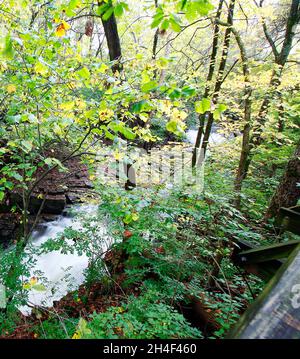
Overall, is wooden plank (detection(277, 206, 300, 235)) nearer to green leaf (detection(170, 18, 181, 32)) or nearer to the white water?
green leaf (detection(170, 18, 181, 32))

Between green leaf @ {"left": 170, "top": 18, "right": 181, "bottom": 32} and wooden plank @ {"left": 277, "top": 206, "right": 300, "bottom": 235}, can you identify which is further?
wooden plank @ {"left": 277, "top": 206, "right": 300, "bottom": 235}

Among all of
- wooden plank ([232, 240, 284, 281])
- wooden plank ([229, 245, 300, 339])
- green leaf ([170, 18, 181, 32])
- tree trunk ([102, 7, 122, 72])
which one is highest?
tree trunk ([102, 7, 122, 72])

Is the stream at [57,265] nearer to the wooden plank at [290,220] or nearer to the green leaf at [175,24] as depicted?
the wooden plank at [290,220]

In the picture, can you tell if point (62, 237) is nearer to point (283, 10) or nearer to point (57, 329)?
point (57, 329)

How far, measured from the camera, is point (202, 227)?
4047 millimetres

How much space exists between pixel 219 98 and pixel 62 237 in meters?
6.01

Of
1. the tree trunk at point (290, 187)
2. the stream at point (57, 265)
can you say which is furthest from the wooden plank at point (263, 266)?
the stream at point (57, 265)

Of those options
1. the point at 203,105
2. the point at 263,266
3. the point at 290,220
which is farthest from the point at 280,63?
the point at 263,266

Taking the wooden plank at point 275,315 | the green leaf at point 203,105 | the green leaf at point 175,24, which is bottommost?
the wooden plank at point 275,315

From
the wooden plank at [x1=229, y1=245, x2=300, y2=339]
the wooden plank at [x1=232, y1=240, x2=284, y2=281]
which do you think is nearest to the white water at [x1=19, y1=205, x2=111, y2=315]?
the wooden plank at [x1=232, y1=240, x2=284, y2=281]

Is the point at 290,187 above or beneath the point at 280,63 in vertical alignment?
beneath

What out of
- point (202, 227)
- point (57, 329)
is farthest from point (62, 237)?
point (202, 227)

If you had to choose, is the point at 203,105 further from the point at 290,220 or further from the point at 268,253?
the point at 290,220

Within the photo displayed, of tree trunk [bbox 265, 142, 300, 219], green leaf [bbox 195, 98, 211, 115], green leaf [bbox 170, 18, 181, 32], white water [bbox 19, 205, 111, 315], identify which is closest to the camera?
green leaf [bbox 170, 18, 181, 32]
